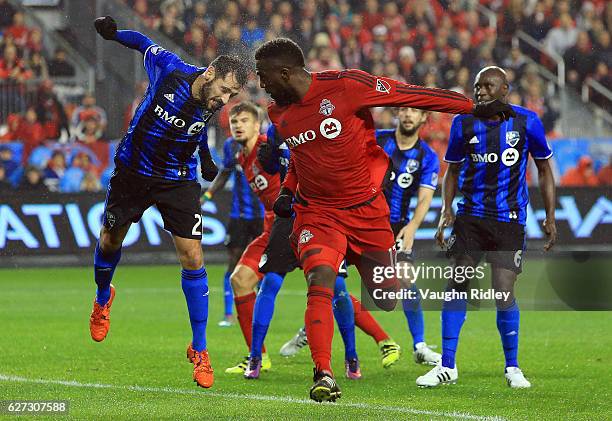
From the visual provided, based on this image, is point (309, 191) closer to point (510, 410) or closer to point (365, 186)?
point (365, 186)

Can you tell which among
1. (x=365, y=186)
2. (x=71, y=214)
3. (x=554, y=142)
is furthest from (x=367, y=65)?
(x=365, y=186)

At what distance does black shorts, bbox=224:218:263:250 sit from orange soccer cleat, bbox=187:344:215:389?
4713 mm

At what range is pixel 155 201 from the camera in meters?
7.61

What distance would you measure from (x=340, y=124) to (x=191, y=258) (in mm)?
1543

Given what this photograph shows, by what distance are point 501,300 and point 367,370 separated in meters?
1.21

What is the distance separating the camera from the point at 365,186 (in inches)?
273

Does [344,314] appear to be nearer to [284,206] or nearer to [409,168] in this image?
[409,168]

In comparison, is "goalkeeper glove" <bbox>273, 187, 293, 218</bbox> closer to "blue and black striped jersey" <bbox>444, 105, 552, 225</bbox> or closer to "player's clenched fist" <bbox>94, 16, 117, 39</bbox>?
"player's clenched fist" <bbox>94, 16, 117, 39</bbox>

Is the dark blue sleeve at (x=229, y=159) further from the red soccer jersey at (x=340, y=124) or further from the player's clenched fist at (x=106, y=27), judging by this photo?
the red soccer jersey at (x=340, y=124)

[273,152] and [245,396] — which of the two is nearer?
[245,396]

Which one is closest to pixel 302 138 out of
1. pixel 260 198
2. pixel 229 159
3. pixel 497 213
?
pixel 497 213

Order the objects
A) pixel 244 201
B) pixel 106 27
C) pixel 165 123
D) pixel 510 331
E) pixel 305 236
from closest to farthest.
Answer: pixel 305 236
pixel 106 27
pixel 165 123
pixel 510 331
pixel 244 201

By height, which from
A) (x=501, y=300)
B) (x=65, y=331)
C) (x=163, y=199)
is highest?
(x=163, y=199)

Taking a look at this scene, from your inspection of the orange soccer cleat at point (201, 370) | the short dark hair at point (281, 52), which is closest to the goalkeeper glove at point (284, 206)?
the short dark hair at point (281, 52)
